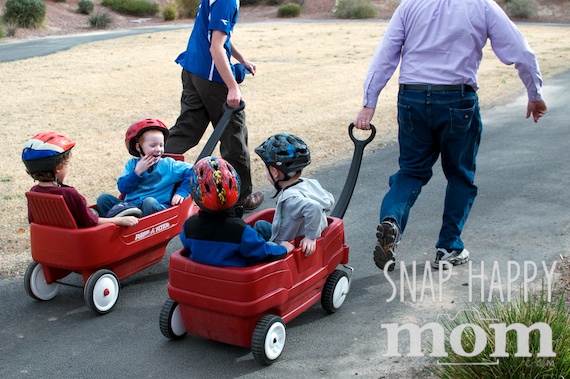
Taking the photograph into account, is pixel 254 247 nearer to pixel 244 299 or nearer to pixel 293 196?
pixel 244 299

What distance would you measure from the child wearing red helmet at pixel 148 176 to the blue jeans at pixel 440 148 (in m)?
1.48

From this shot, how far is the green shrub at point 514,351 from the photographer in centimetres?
327

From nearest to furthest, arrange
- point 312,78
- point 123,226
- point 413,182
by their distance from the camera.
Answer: point 123,226, point 413,182, point 312,78

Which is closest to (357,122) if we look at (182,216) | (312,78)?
(182,216)

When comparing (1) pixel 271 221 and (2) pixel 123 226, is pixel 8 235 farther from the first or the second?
(1) pixel 271 221

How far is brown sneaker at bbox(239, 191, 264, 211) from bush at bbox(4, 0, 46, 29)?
88.9 ft

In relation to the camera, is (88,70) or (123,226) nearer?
(123,226)

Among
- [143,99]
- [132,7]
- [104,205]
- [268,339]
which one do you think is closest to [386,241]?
[268,339]

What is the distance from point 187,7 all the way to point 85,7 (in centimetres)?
560

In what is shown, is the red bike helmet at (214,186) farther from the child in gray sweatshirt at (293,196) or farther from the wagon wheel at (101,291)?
the wagon wheel at (101,291)

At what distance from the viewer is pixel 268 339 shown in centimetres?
398

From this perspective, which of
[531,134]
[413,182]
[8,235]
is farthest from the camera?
[531,134]

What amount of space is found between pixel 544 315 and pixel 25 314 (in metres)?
3.11

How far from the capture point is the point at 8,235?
20.4 feet
